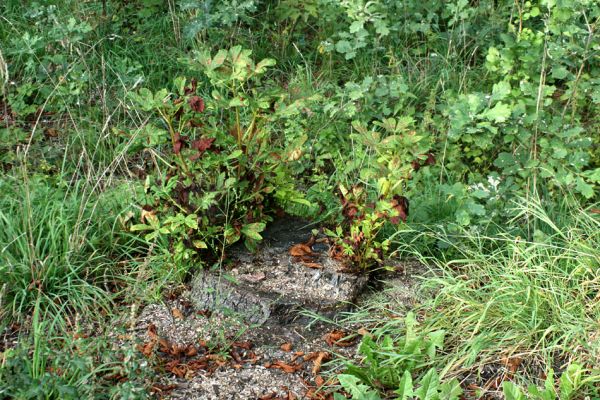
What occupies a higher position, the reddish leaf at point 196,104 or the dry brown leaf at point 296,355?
the reddish leaf at point 196,104

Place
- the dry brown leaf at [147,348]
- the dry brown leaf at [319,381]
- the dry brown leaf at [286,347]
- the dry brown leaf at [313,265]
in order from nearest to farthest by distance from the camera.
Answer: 1. the dry brown leaf at [319,381]
2. the dry brown leaf at [147,348]
3. the dry brown leaf at [286,347]
4. the dry brown leaf at [313,265]

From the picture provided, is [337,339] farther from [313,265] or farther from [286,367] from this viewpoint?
[313,265]

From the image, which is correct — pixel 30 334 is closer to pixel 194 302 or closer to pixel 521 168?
pixel 194 302

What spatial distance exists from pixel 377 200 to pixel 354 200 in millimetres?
107

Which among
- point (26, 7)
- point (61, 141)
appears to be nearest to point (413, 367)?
point (61, 141)

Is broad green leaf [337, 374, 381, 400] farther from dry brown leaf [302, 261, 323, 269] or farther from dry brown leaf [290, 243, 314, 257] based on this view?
dry brown leaf [290, 243, 314, 257]

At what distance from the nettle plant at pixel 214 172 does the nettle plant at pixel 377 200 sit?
0.83ft

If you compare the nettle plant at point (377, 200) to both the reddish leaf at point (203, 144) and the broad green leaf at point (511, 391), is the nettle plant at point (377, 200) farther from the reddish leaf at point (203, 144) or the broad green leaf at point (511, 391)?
the broad green leaf at point (511, 391)

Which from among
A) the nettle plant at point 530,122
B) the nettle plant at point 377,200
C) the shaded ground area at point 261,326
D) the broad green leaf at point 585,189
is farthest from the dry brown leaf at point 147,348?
the broad green leaf at point 585,189

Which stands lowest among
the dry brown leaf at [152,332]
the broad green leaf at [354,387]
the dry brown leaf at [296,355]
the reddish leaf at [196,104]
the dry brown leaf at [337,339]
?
the dry brown leaf at [337,339]

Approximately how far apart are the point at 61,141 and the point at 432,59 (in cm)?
245

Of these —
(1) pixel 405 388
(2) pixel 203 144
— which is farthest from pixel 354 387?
(2) pixel 203 144

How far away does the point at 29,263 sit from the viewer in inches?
152

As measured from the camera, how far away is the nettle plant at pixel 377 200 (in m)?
3.88
